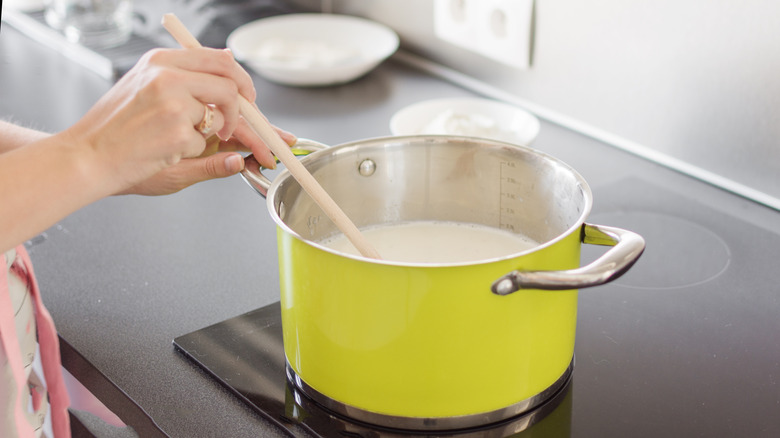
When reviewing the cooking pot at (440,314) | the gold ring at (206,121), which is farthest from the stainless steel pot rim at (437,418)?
the gold ring at (206,121)

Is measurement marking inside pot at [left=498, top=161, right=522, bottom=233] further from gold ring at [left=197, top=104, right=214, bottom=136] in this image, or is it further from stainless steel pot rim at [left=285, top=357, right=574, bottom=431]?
gold ring at [left=197, top=104, right=214, bottom=136]

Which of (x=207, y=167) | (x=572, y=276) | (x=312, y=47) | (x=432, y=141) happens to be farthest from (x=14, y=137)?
(x=312, y=47)

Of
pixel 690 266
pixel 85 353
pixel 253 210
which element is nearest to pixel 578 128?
pixel 690 266

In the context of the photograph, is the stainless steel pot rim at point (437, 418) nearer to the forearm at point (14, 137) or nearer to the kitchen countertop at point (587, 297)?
the kitchen countertop at point (587, 297)

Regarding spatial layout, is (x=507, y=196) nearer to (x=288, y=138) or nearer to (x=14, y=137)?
(x=288, y=138)

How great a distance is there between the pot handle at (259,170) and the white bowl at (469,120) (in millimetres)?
358

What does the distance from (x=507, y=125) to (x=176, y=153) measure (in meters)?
0.69

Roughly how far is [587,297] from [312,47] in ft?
2.63

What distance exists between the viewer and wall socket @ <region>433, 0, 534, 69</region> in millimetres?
1263

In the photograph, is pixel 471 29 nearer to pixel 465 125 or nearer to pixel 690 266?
pixel 465 125

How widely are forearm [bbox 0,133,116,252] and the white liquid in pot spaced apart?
279 millimetres

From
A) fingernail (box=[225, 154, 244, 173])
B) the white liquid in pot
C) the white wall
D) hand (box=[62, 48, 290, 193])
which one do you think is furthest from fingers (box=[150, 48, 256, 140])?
the white wall

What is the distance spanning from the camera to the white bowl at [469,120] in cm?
115

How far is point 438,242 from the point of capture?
0.81 m
